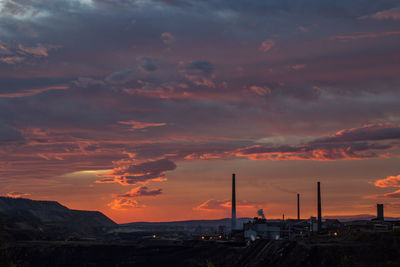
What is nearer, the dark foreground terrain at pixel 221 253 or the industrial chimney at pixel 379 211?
the dark foreground terrain at pixel 221 253

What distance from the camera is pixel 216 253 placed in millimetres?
121938

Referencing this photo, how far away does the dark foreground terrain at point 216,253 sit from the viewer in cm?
9562

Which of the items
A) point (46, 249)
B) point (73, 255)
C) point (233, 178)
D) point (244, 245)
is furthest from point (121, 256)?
point (233, 178)

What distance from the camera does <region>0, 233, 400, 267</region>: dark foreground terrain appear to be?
9562cm

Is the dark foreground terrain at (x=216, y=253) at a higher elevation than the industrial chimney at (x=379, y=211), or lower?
lower

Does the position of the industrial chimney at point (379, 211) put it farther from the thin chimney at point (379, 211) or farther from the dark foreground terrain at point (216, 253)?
the dark foreground terrain at point (216, 253)

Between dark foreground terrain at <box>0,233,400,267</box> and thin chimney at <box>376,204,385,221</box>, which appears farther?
thin chimney at <box>376,204,385,221</box>

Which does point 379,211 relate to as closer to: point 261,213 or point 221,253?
point 261,213

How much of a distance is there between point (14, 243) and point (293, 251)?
3677 inches

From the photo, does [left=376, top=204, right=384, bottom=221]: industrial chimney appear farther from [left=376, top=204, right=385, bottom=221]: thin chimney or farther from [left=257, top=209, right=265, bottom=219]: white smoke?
[left=257, top=209, right=265, bottom=219]: white smoke

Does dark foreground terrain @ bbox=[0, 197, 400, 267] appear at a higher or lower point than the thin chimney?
lower

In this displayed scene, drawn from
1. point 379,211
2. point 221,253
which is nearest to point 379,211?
point 379,211

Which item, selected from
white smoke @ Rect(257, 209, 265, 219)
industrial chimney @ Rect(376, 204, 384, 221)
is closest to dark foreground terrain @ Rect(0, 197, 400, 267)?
white smoke @ Rect(257, 209, 265, 219)

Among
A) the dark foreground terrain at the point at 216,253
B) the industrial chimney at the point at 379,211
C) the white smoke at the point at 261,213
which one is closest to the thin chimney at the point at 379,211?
the industrial chimney at the point at 379,211
